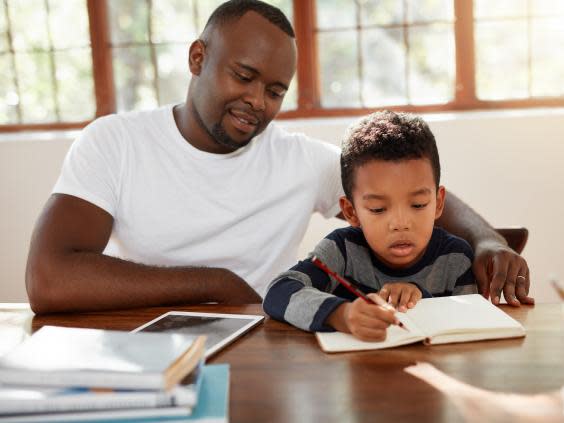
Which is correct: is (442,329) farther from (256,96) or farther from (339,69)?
(339,69)

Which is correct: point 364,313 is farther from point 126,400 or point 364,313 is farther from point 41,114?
point 41,114

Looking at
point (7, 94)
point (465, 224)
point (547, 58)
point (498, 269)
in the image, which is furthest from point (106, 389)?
point (7, 94)

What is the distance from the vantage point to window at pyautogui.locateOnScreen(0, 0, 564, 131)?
3.58m

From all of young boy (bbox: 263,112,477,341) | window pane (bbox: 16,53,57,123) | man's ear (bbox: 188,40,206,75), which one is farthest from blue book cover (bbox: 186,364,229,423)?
window pane (bbox: 16,53,57,123)

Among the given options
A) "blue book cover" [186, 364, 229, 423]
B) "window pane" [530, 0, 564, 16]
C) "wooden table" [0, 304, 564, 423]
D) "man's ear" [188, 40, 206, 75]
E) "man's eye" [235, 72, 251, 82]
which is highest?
"window pane" [530, 0, 564, 16]

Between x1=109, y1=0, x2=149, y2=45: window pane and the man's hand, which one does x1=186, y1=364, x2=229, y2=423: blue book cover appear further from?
x1=109, y1=0, x2=149, y2=45: window pane

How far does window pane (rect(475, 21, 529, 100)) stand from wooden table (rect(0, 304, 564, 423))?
249 centimetres

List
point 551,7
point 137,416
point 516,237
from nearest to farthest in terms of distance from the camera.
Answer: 1. point 137,416
2. point 516,237
3. point 551,7

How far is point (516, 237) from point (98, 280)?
1010 mm

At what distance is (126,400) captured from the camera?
0.88m

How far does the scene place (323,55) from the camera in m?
3.70

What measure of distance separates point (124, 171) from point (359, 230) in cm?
67

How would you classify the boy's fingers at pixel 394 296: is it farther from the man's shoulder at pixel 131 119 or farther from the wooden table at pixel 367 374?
the man's shoulder at pixel 131 119

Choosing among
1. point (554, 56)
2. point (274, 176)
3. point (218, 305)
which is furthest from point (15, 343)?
point (554, 56)
